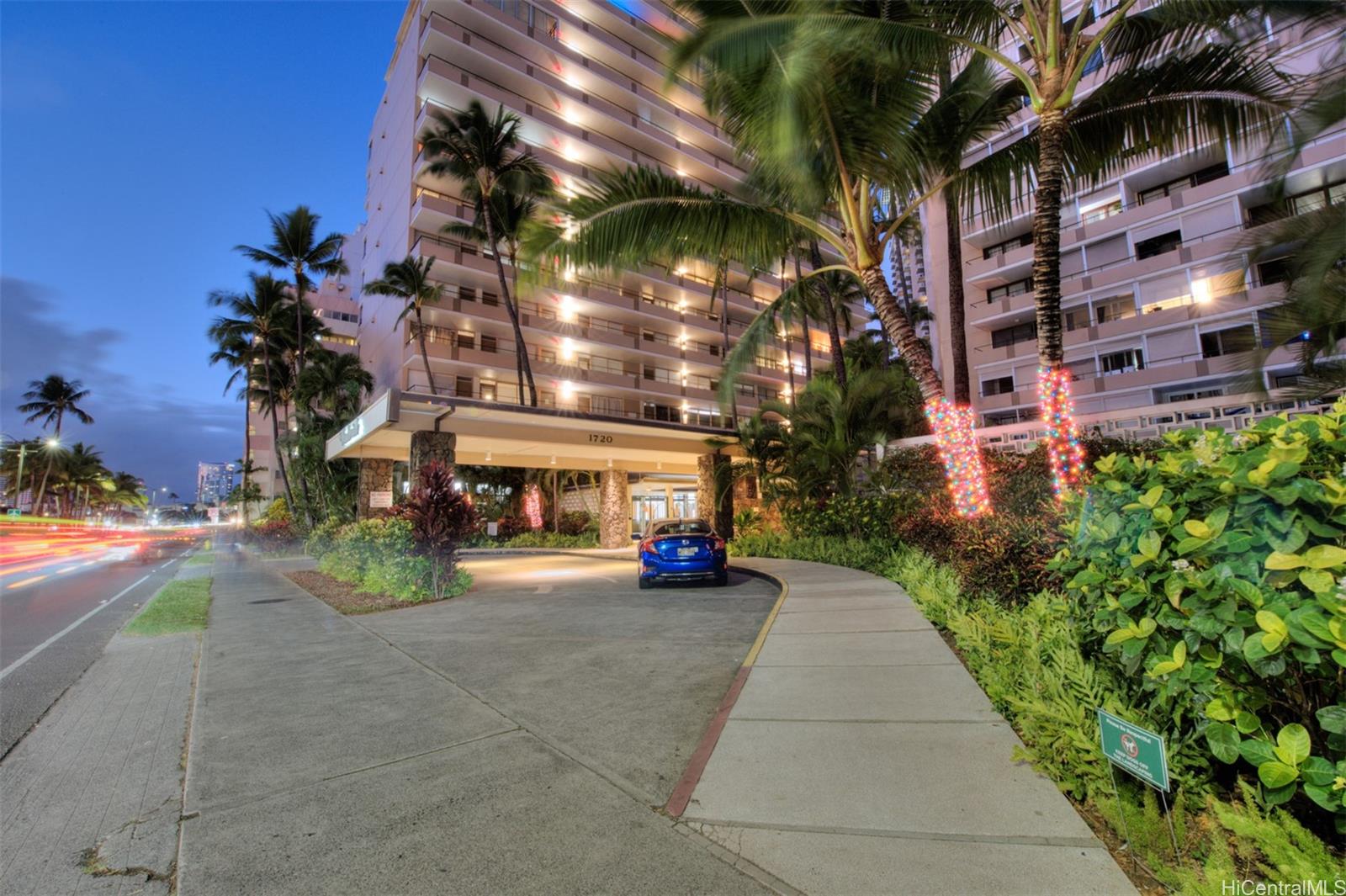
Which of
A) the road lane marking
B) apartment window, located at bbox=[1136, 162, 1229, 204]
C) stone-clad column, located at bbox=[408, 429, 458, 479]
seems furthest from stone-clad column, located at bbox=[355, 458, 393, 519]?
apartment window, located at bbox=[1136, 162, 1229, 204]

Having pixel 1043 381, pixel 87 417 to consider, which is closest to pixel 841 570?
pixel 1043 381

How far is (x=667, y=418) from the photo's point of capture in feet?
147

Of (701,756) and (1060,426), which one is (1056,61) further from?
(701,756)

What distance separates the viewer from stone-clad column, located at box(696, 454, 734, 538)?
20.4m

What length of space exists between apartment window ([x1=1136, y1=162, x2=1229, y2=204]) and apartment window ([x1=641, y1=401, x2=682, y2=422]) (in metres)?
30.8

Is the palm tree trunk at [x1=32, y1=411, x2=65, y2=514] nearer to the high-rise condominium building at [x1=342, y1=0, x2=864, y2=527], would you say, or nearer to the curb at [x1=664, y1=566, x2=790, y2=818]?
the high-rise condominium building at [x1=342, y1=0, x2=864, y2=527]

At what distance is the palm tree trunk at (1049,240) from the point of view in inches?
315

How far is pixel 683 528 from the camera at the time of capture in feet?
40.5

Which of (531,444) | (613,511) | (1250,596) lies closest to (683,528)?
(531,444)

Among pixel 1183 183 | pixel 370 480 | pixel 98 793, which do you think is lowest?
pixel 98 793

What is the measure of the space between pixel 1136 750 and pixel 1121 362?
36589 millimetres

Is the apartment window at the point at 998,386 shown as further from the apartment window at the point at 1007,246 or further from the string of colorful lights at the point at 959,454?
the string of colorful lights at the point at 959,454

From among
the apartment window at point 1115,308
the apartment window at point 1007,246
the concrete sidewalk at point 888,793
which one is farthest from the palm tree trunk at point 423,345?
the apartment window at point 1115,308

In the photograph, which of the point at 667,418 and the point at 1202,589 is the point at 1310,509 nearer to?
the point at 1202,589
